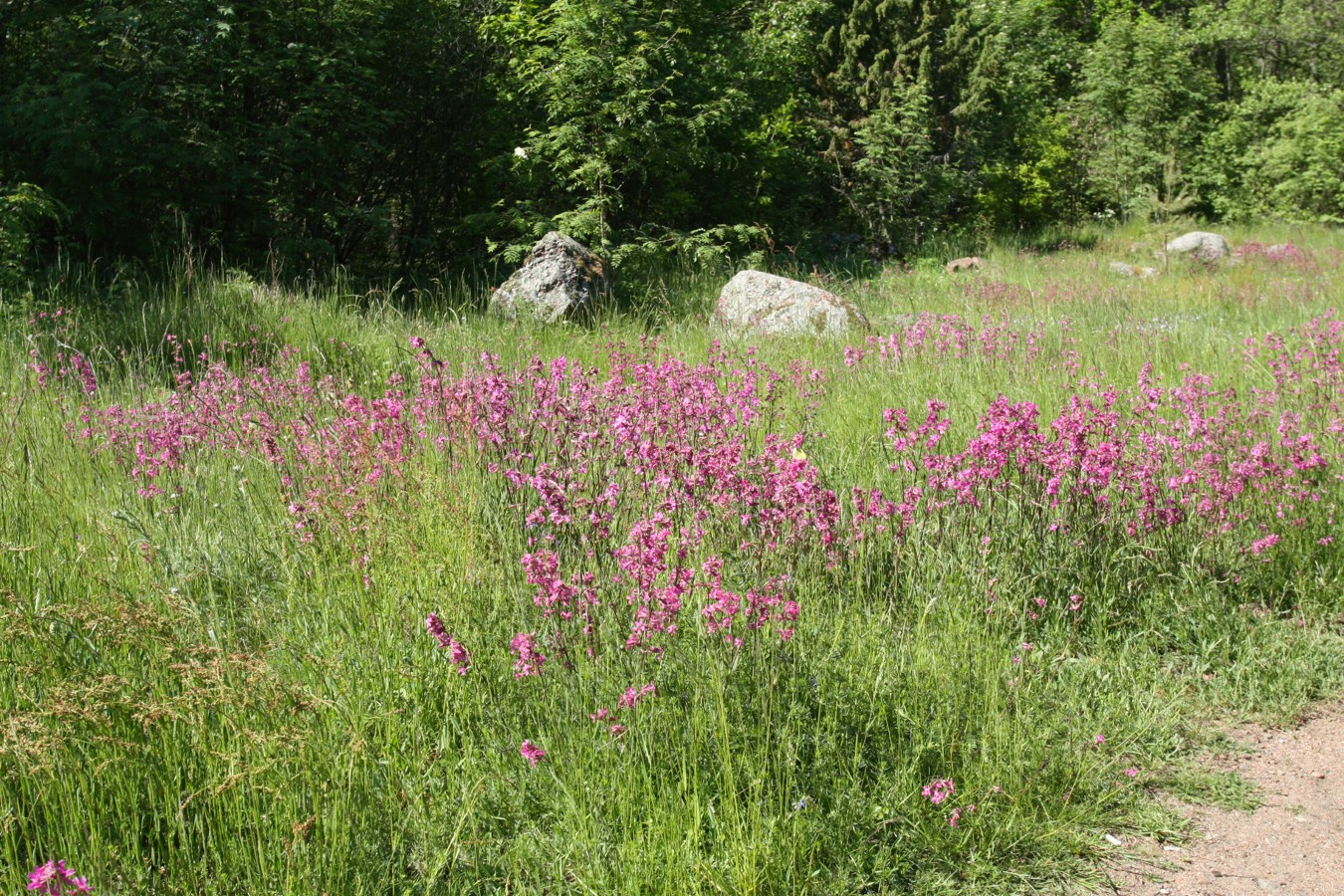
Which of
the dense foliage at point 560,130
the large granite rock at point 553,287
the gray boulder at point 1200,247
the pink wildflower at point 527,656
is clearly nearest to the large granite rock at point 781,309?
the large granite rock at point 553,287

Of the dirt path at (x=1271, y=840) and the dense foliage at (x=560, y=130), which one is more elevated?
the dense foliage at (x=560, y=130)

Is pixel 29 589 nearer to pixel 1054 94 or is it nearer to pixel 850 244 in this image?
pixel 850 244

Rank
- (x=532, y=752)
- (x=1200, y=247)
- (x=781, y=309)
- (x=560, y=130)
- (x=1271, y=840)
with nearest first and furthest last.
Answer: (x=532, y=752) < (x=1271, y=840) < (x=781, y=309) < (x=560, y=130) < (x=1200, y=247)

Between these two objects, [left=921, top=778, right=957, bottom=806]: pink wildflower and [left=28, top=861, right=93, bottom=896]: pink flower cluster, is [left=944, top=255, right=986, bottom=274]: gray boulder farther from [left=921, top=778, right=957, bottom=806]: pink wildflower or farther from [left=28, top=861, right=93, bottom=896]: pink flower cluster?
[left=28, top=861, right=93, bottom=896]: pink flower cluster

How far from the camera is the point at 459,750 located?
2828mm

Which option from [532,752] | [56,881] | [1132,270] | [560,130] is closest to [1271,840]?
[532,752]

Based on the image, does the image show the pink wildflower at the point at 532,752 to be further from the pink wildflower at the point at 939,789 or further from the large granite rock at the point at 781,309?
the large granite rock at the point at 781,309

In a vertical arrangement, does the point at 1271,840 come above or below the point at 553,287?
below

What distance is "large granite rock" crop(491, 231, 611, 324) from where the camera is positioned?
9.30m

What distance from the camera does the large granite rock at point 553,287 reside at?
9297 mm

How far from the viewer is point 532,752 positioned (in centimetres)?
254

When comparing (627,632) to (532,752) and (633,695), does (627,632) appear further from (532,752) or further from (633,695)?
(532,752)

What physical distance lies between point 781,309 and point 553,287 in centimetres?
214

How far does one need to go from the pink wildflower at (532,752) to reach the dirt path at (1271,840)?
156 centimetres
